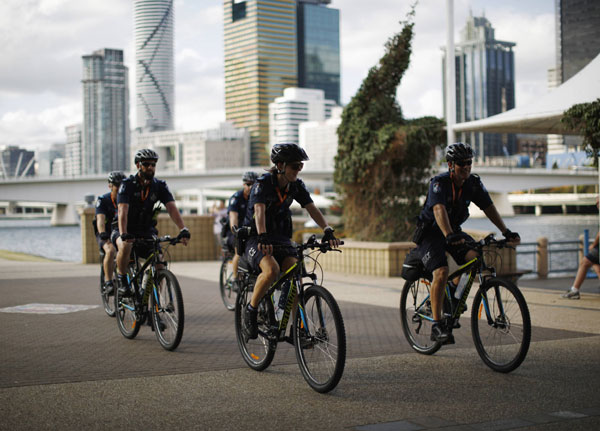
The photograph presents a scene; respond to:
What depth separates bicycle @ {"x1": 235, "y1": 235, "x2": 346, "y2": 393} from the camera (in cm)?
486

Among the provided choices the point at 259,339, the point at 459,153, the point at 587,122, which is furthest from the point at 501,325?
the point at 587,122

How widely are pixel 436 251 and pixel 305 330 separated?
4.75ft

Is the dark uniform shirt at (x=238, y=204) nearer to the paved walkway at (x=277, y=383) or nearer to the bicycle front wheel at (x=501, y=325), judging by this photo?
the paved walkway at (x=277, y=383)

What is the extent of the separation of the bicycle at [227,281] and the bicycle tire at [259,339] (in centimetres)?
382

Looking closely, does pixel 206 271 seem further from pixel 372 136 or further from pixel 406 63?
pixel 406 63

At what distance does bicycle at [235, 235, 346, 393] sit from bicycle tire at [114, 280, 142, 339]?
1.70 metres

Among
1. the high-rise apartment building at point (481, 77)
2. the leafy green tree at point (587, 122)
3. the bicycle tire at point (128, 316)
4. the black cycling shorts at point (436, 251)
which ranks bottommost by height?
the bicycle tire at point (128, 316)

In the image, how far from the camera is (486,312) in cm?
568

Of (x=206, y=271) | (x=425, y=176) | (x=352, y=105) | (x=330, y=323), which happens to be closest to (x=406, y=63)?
(x=352, y=105)

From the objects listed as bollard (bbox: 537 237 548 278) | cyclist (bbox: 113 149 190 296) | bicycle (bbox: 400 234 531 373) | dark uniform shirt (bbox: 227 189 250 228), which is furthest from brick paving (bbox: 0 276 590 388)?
bollard (bbox: 537 237 548 278)

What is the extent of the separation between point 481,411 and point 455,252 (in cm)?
176

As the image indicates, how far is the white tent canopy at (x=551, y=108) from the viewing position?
1106 cm

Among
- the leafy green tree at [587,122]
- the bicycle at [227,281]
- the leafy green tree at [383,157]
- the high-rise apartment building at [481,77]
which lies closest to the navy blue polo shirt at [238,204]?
the bicycle at [227,281]

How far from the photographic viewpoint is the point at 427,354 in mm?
6348
